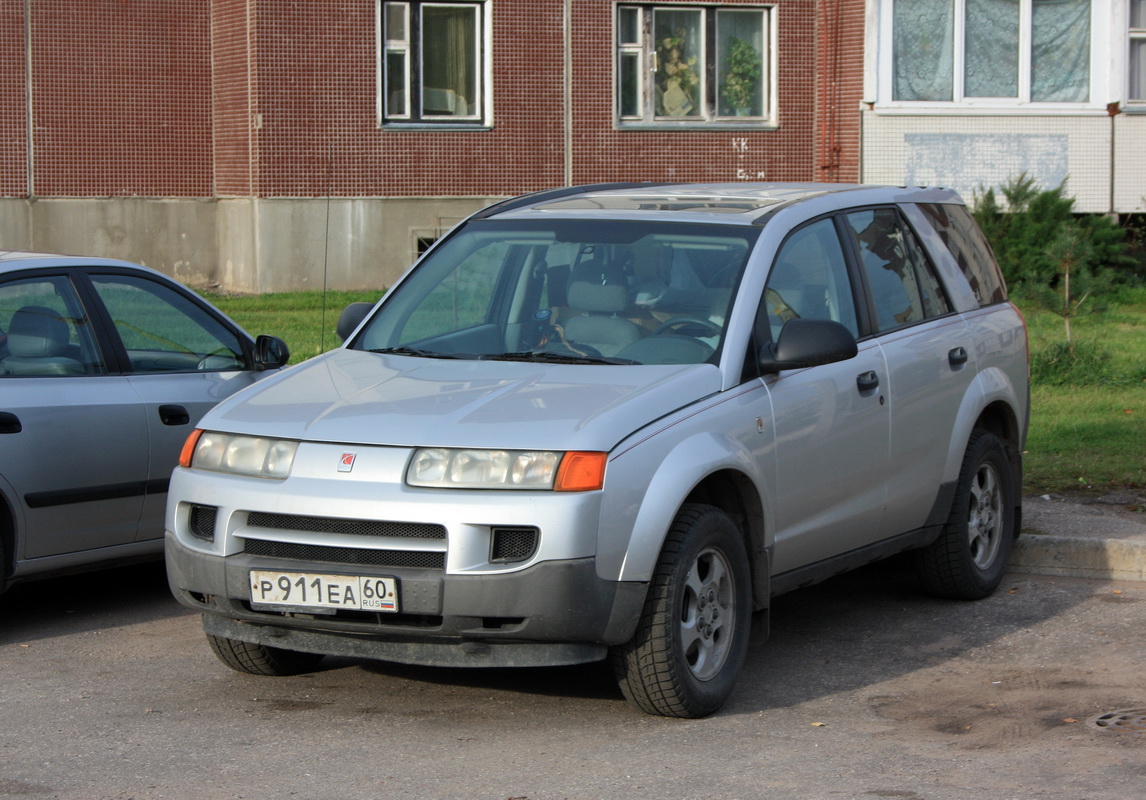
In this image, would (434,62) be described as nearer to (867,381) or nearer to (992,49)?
(992,49)

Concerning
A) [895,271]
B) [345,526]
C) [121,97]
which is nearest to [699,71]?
[121,97]

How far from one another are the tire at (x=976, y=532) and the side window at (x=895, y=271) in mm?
677

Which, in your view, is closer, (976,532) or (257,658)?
(257,658)

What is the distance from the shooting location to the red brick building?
2161 centimetres

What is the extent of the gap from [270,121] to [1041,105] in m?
10.9

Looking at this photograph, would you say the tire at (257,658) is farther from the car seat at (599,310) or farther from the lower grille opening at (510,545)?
the car seat at (599,310)

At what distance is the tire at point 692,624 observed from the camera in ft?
16.3

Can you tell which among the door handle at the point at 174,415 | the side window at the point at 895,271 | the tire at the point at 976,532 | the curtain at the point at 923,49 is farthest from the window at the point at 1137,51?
the door handle at the point at 174,415

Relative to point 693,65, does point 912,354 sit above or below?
below

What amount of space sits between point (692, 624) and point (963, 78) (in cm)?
1870

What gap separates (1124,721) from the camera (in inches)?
204

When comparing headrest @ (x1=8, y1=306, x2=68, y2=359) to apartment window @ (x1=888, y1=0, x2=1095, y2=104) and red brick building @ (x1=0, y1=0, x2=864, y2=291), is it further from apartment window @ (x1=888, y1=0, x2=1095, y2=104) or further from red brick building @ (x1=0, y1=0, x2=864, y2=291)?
apartment window @ (x1=888, y1=0, x2=1095, y2=104)

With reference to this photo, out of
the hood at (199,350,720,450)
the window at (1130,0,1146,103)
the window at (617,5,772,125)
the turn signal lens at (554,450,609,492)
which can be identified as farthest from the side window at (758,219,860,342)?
the window at (1130,0,1146,103)

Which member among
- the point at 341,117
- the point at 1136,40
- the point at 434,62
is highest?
the point at 1136,40
